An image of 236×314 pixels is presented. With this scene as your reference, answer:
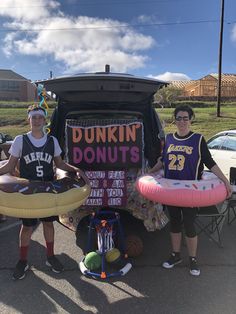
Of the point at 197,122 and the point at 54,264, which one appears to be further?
the point at 197,122

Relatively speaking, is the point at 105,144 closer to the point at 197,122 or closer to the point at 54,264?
the point at 54,264

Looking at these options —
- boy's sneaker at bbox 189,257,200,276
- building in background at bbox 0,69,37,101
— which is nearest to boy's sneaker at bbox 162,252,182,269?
boy's sneaker at bbox 189,257,200,276

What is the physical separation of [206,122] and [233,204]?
52.7 ft

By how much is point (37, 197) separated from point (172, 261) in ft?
5.51

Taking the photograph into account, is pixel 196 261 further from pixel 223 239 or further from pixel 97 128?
pixel 97 128

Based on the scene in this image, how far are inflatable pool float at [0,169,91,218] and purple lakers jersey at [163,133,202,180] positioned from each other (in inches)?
38.8

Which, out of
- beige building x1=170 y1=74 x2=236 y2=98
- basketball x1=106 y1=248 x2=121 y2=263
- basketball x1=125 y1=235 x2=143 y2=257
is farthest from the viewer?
beige building x1=170 y1=74 x2=236 y2=98

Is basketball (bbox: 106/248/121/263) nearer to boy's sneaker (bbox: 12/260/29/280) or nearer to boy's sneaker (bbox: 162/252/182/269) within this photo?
boy's sneaker (bbox: 162/252/182/269)

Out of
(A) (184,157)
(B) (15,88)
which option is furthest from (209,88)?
(A) (184,157)

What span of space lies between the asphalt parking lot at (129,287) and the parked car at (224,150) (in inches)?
164

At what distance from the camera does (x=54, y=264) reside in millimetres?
4031

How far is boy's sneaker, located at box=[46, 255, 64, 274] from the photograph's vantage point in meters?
3.99

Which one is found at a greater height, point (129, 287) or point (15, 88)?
point (15, 88)

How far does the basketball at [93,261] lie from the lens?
3.89 metres
